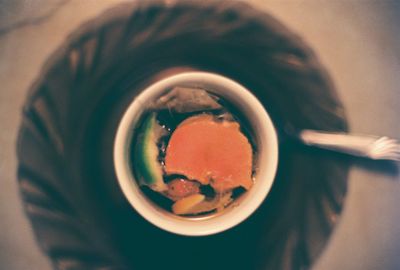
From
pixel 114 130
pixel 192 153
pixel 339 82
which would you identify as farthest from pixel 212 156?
pixel 339 82

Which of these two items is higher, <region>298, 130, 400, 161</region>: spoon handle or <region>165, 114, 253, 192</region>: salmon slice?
<region>165, 114, 253, 192</region>: salmon slice

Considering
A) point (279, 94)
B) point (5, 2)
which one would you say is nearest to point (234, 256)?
point (279, 94)

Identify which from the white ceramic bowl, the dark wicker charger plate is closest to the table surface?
the dark wicker charger plate

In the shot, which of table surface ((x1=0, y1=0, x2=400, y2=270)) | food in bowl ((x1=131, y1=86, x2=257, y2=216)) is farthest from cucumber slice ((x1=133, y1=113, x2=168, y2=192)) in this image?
table surface ((x1=0, y1=0, x2=400, y2=270))

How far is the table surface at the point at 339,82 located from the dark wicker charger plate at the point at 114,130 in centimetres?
3

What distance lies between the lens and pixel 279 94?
1.97 feet

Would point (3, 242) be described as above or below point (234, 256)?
above

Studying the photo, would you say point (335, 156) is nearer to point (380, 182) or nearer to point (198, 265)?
point (380, 182)

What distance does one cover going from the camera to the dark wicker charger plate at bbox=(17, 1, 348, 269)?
58cm

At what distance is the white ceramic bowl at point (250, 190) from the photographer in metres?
0.52

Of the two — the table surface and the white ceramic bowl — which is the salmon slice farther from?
the table surface

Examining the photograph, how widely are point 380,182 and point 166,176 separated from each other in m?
0.39

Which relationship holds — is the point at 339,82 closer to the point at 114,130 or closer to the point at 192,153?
the point at 192,153

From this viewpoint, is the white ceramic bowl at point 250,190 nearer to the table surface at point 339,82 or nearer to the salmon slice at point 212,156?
the salmon slice at point 212,156
